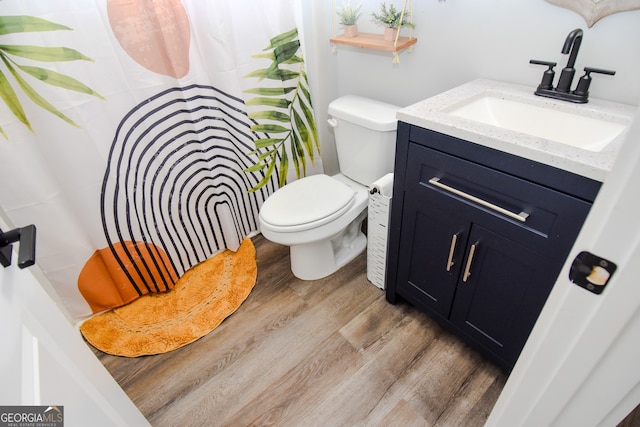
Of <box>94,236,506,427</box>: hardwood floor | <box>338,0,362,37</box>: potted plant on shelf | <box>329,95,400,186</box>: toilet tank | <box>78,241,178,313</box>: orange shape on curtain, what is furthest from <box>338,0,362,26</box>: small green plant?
<box>78,241,178,313</box>: orange shape on curtain

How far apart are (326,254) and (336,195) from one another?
323mm

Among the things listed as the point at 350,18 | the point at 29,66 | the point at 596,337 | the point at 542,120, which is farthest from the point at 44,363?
the point at 350,18

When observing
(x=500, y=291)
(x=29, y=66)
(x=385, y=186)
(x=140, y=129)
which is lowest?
(x=500, y=291)

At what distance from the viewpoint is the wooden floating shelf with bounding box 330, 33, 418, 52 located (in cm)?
146

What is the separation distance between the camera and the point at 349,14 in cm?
163

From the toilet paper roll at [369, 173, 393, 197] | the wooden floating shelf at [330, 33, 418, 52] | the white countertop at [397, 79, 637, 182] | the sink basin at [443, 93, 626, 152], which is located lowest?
the toilet paper roll at [369, 173, 393, 197]

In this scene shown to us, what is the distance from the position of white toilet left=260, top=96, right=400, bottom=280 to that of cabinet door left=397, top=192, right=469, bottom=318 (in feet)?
1.18

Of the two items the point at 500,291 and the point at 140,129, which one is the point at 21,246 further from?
the point at 500,291

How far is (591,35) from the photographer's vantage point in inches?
42.5

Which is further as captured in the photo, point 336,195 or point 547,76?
point 336,195

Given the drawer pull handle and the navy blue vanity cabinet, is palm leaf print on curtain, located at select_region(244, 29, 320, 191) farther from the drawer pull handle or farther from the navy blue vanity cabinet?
the drawer pull handle

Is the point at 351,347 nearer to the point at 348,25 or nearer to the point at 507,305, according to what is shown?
the point at 507,305

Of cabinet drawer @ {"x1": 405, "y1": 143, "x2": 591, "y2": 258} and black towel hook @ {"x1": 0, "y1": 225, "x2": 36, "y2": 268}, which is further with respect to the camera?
cabinet drawer @ {"x1": 405, "y1": 143, "x2": 591, "y2": 258}

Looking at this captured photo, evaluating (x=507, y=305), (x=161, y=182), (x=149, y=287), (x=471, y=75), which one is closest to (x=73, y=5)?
(x=161, y=182)
